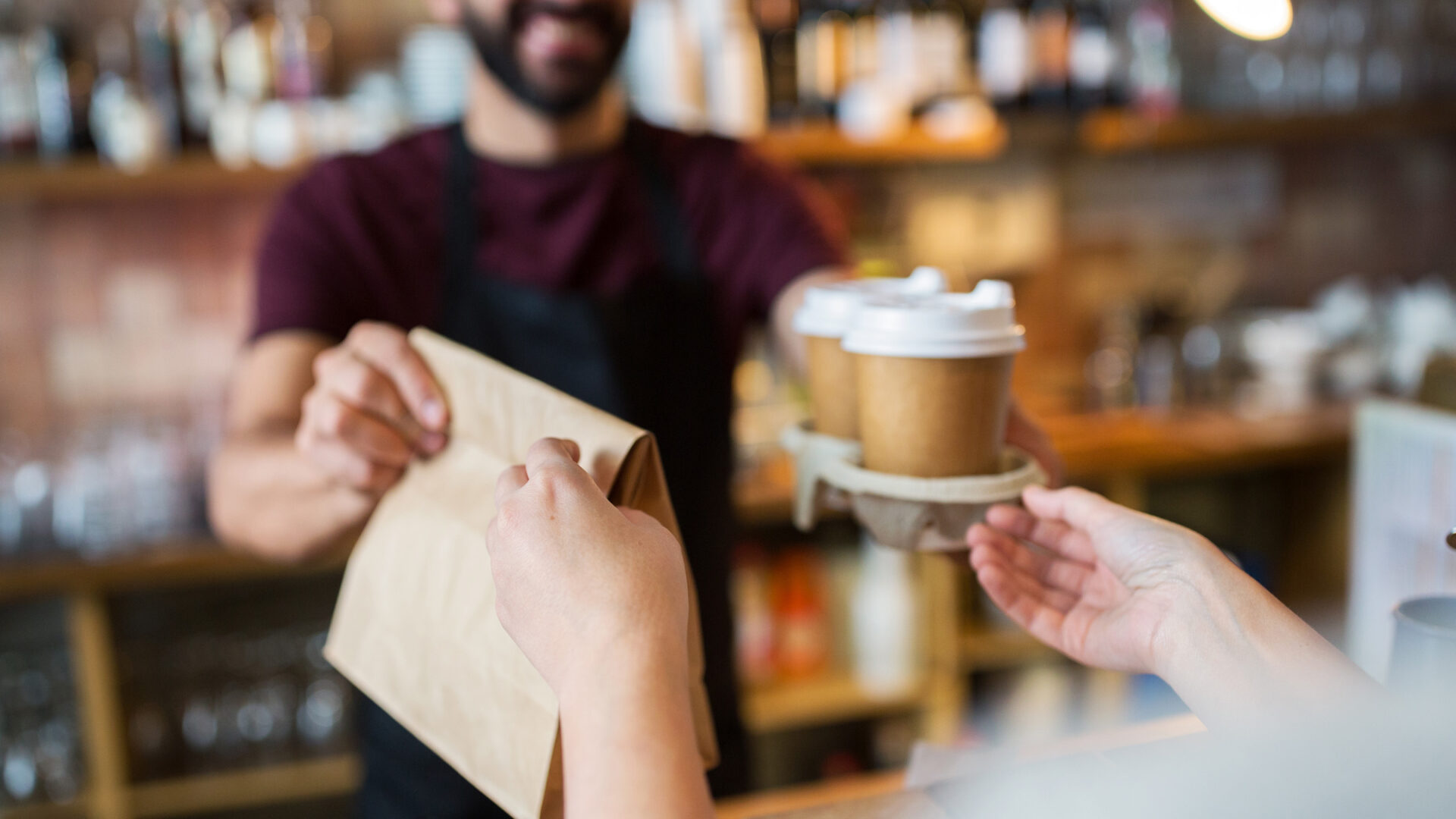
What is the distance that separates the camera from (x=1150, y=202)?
3211 millimetres

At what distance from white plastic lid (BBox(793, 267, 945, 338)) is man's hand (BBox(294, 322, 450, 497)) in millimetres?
336

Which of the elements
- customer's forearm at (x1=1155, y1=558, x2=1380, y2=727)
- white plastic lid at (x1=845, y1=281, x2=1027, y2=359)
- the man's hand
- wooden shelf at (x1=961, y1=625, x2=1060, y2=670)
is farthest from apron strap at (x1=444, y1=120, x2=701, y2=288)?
wooden shelf at (x1=961, y1=625, x2=1060, y2=670)

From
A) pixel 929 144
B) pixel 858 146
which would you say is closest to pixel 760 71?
pixel 858 146

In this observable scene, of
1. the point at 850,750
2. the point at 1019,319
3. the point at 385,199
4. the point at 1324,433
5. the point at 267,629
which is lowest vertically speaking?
the point at 850,750

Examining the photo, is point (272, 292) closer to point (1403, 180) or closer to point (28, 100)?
point (28, 100)

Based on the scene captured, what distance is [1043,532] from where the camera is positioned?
0.94 meters

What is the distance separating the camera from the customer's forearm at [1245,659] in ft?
2.37

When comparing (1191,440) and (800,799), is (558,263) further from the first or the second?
(1191,440)

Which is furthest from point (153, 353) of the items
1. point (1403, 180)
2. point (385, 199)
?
point (1403, 180)

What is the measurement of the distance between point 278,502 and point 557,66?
641 millimetres

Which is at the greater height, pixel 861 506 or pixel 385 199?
pixel 385 199

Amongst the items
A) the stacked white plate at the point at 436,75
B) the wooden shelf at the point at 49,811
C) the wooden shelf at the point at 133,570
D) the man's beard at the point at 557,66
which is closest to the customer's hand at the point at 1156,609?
A: the man's beard at the point at 557,66

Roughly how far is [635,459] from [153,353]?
85.1 inches

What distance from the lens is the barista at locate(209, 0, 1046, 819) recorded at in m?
1.39
